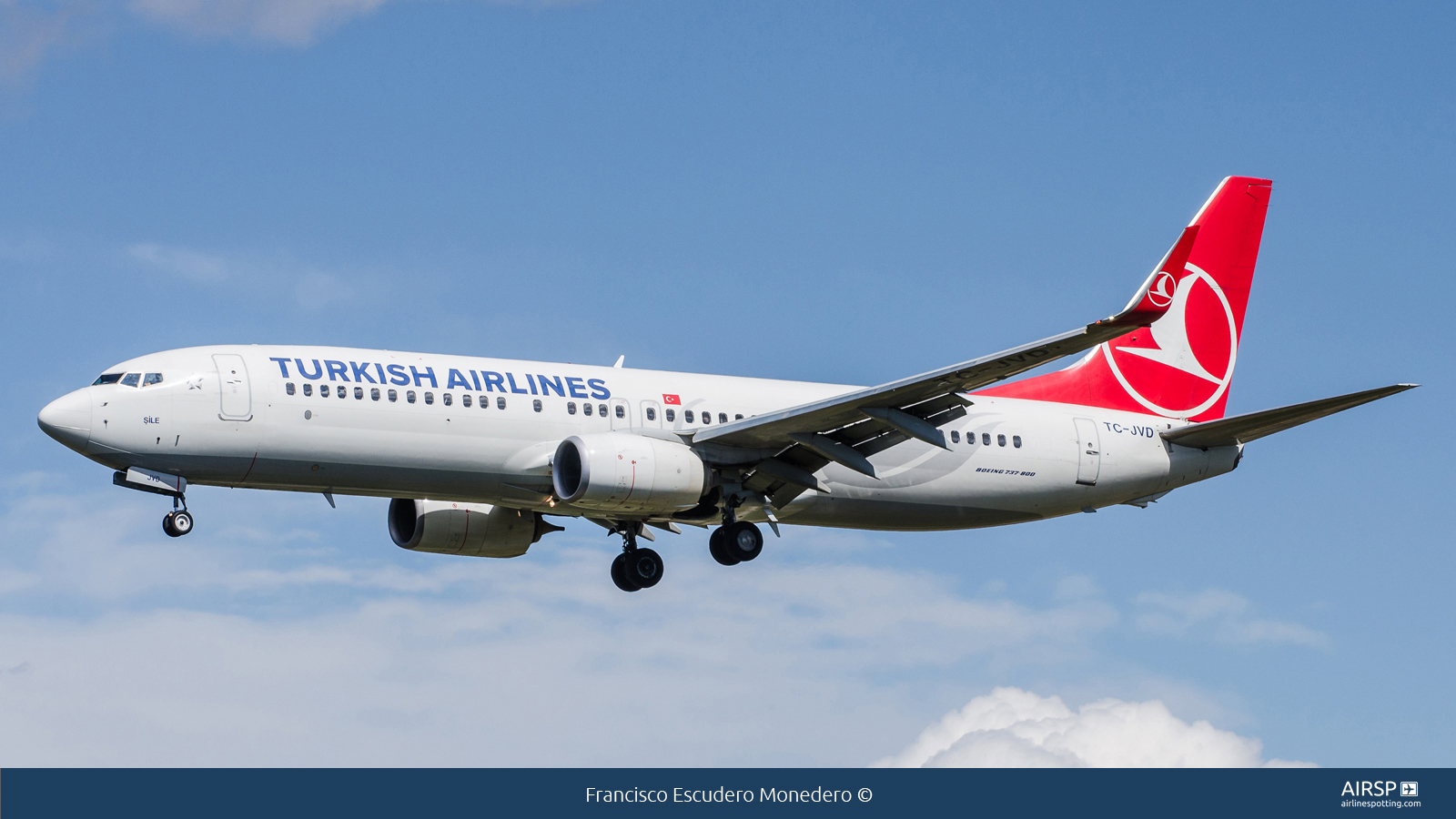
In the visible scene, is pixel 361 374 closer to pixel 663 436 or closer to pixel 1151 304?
pixel 663 436

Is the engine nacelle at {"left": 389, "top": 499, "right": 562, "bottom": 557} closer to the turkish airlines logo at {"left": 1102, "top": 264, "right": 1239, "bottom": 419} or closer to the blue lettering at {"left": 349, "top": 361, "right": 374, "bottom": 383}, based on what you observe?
the blue lettering at {"left": 349, "top": 361, "right": 374, "bottom": 383}

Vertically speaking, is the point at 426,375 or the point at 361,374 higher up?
the point at 426,375

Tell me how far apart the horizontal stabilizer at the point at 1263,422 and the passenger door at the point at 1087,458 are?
1.89 meters

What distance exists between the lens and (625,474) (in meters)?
34.1

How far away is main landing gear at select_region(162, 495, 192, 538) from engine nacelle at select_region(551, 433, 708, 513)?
7204 mm

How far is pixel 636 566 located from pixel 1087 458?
1100 centimetres

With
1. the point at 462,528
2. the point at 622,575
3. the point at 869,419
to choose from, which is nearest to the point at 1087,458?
the point at 869,419

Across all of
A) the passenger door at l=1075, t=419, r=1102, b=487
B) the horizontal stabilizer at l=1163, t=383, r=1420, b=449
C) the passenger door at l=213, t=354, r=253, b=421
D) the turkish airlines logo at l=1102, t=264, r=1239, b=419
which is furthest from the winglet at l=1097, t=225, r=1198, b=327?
the passenger door at l=213, t=354, r=253, b=421

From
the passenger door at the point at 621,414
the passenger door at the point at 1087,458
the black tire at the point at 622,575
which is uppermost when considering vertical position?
the passenger door at the point at 1087,458

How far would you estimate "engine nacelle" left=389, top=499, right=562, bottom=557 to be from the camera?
3981 cm

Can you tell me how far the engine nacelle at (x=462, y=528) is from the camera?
39.8 meters

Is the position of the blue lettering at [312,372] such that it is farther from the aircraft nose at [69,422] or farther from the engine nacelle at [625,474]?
the engine nacelle at [625,474]

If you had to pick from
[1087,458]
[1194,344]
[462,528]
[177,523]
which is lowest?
[177,523]

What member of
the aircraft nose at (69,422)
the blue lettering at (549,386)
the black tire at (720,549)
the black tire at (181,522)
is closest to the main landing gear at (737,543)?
the black tire at (720,549)
